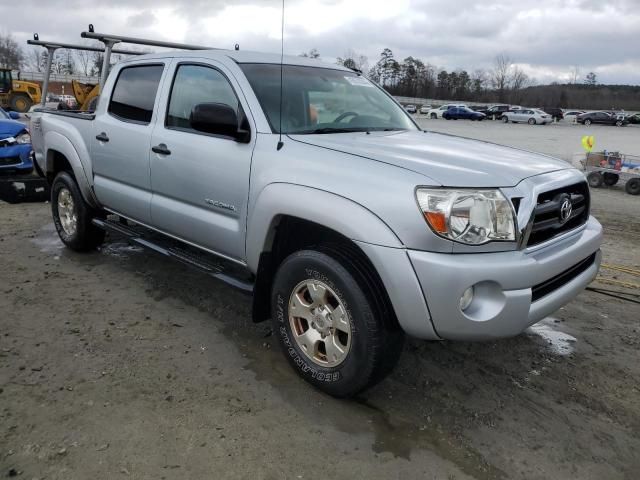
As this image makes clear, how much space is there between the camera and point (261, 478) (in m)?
2.45

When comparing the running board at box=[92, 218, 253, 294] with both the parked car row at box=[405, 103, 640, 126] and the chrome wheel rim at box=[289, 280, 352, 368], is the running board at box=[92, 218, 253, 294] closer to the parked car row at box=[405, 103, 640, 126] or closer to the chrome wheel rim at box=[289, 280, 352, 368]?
the chrome wheel rim at box=[289, 280, 352, 368]

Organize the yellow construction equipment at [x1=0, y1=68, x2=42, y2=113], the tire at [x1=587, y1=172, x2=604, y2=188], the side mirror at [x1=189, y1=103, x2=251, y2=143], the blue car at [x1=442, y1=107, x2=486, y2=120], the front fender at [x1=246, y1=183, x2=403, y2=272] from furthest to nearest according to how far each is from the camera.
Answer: the blue car at [x1=442, y1=107, x2=486, y2=120] → the yellow construction equipment at [x1=0, y1=68, x2=42, y2=113] → the tire at [x1=587, y1=172, x2=604, y2=188] → the side mirror at [x1=189, y1=103, x2=251, y2=143] → the front fender at [x1=246, y1=183, x2=403, y2=272]

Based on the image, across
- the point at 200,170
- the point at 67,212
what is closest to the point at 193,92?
the point at 200,170

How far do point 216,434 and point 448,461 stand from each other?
45.6 inches

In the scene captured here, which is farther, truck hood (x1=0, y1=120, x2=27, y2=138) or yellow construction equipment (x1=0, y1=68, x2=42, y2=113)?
yellow construction equipment (x1=0, y1=68, x2=42, y2=113)

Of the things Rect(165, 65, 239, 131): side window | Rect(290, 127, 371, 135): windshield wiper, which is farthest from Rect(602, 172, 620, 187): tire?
Rect(165, 65, 239, 131): side window

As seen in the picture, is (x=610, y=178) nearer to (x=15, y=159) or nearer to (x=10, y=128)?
(x=15, y=159)

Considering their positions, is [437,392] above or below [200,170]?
below

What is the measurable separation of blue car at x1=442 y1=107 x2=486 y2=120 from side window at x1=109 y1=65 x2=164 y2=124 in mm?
51411

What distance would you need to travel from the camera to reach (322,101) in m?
3.81

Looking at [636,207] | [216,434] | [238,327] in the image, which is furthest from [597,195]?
[216,434]

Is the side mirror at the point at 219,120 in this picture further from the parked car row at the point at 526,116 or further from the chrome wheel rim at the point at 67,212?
the parked car row at the point at 526,116

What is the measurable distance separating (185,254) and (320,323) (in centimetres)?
142

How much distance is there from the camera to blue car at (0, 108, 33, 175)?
830 cm
